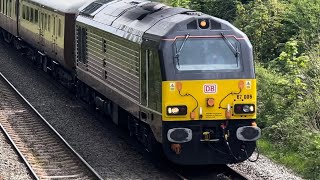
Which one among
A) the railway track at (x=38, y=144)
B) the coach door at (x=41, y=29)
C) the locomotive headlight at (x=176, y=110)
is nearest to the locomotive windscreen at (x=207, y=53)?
the locomotive headlight at (x=176, y=110)

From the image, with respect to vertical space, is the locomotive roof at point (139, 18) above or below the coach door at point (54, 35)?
above

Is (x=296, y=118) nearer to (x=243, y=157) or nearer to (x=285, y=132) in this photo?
(x=285, y=132)

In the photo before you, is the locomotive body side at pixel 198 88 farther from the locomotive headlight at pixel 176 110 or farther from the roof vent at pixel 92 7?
the roof vent at pixel 92 7

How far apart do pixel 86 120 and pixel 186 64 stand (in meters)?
6.49

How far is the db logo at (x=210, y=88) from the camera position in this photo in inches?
492

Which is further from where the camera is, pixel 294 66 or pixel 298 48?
pixel 298 48

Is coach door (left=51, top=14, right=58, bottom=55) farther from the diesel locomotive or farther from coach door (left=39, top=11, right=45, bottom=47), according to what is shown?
the diesel locomotive

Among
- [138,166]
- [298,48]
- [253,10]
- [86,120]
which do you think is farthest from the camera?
[253,10]

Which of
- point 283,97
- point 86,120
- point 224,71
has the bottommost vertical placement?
point 86,120

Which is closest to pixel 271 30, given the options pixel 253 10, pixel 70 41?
pixel 253 10

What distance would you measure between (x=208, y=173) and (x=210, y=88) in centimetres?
177

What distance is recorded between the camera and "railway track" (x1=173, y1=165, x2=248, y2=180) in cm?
1295

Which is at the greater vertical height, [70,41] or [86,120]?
[70,41]

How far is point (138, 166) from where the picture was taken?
13961 millimetres
